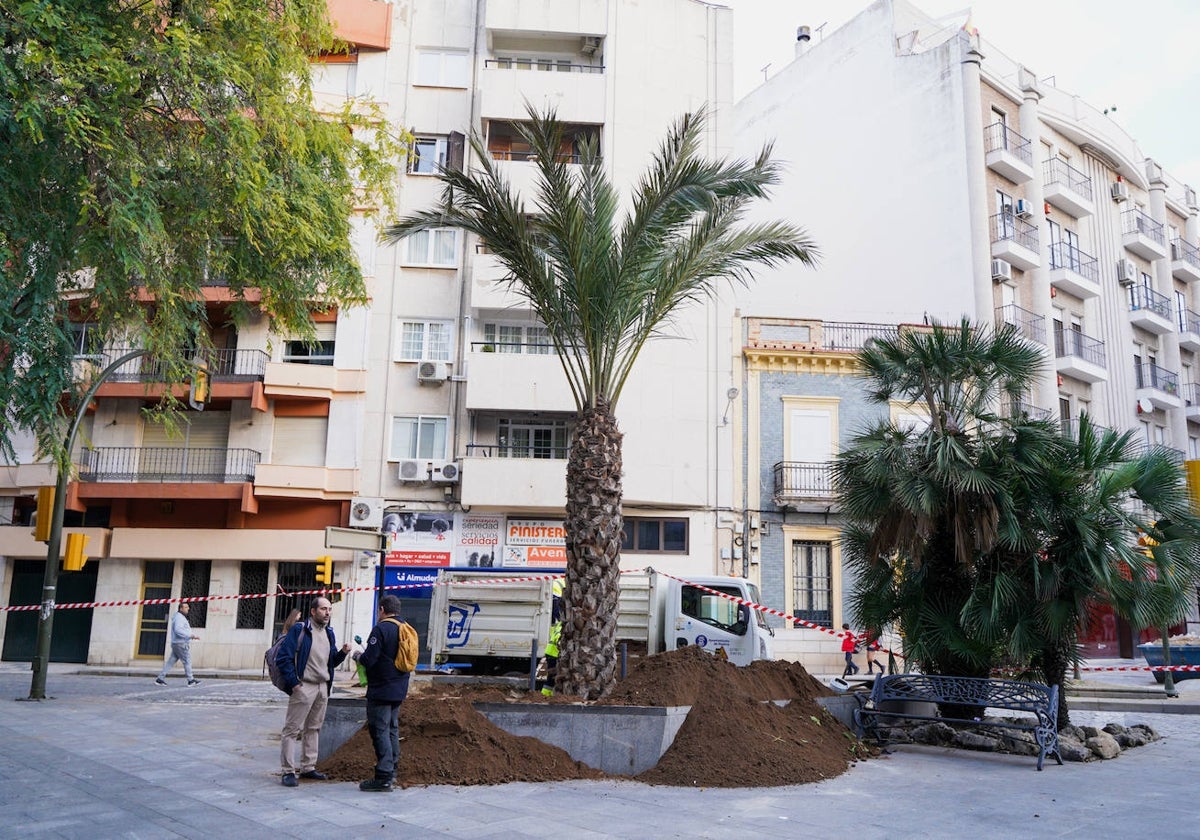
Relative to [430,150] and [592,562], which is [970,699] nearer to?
[592,562]

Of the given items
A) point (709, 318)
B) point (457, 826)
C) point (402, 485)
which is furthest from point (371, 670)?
point (709, 318)

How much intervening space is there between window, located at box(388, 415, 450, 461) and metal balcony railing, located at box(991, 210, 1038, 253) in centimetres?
1811

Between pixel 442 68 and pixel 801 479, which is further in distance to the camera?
pixel 442 68

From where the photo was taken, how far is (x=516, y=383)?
80.6 ft

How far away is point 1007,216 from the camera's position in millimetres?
30203

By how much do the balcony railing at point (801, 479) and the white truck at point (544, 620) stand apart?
8.52m

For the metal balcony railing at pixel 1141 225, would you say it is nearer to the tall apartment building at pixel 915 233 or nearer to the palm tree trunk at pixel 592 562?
the tall apartment building at pixel 915 233

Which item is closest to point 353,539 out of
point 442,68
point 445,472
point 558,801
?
point 558,801

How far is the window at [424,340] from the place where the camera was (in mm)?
25797

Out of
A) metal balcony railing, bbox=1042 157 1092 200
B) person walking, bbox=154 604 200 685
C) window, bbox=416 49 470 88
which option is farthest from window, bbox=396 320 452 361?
metal balcony railing, bbox=1042 157 1092 200

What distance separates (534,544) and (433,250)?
8.67m

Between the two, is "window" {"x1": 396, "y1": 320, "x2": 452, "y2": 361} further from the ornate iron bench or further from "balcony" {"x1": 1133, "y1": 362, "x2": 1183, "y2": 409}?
"balcony" {"x1": 1133, "y1": 362, "x2": 1183, "y2": 409}

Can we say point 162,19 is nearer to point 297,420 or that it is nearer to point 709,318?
point 297,420

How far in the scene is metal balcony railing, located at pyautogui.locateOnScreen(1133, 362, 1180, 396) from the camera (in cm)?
3625
